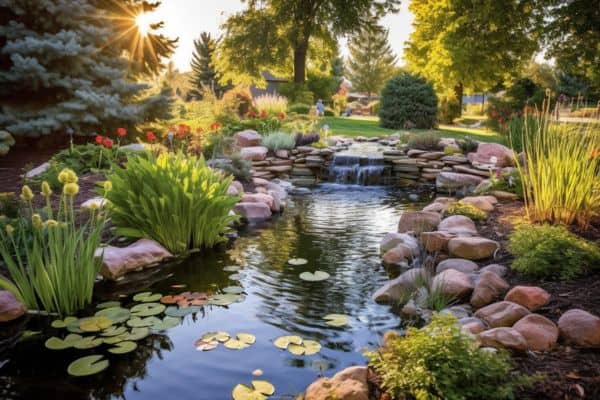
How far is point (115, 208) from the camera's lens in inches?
182

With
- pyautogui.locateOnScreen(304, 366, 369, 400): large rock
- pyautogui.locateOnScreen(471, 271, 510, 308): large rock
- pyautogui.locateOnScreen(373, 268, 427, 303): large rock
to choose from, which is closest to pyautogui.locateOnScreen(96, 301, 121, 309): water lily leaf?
pyautogui.locateOnScreen(304, 366, 369, 400): large rock

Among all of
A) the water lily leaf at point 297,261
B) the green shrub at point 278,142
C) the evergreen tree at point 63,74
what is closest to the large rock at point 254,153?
the green shrub at point 278,142

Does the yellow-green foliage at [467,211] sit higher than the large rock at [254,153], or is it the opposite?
the large rock at [254,153]

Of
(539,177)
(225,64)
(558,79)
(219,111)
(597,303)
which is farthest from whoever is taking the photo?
(558,79)

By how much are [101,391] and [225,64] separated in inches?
925

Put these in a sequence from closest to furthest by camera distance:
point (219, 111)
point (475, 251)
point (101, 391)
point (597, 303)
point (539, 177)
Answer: point (101, 391) < point (597, 303) < point (475, 251) < point (539, 177) < point (219, 111)

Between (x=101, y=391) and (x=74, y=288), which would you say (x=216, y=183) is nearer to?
(x=74, y=288)

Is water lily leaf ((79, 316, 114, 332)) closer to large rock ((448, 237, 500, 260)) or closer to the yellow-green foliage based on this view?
large rock ((448, 237, 500, 260))

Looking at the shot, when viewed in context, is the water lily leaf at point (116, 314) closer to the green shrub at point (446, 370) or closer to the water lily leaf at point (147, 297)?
the water lily leaf at point (147, 297)

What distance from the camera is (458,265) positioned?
4.26 meters

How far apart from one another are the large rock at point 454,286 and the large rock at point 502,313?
429mm

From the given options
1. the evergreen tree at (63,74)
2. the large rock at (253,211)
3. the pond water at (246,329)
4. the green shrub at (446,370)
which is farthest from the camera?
the evergreen tree at (63,74)

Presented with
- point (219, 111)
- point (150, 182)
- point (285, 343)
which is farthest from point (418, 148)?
point (285, 343)

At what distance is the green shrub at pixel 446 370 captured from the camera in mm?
2100
